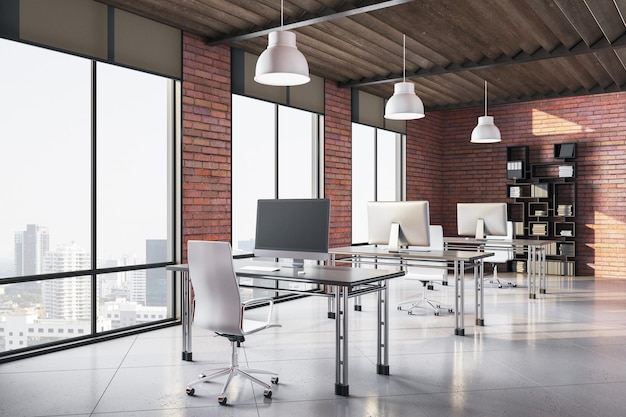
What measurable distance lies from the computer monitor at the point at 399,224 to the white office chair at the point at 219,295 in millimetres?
2243

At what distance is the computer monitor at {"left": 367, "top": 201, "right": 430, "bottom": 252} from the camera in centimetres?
536

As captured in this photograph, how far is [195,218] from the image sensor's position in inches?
237

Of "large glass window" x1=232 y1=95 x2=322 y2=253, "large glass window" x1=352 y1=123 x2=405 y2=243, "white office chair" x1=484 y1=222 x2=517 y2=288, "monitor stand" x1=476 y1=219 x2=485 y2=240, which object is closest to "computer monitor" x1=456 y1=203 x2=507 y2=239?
"monitor stand" x1=476 y1=219 x2=485 y2=240

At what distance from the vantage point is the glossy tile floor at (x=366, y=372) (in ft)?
11.2

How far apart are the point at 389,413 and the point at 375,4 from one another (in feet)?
11.2

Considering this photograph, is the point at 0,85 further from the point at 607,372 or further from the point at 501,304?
the point at 501,304

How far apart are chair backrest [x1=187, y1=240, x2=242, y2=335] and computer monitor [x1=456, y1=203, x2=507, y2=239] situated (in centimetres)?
489

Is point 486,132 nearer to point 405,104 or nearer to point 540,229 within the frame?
point 405,104

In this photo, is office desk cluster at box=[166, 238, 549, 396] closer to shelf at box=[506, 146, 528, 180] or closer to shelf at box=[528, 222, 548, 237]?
shelf at box=[528, 222, 548, 237]

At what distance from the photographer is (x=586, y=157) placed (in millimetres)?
9852

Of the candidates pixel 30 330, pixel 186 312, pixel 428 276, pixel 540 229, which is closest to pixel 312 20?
pixel 186 312

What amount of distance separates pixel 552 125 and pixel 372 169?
358 centimetres

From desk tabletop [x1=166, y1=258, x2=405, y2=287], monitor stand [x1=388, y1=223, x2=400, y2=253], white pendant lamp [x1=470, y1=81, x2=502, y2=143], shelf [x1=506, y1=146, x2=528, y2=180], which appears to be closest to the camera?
desk tabletop [x1=166, y1=258, x2=405, y2=287]

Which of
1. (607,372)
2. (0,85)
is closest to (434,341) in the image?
(607,372)
